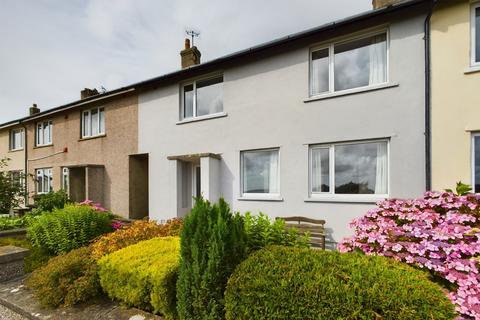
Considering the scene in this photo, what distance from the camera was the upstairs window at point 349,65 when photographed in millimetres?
6887

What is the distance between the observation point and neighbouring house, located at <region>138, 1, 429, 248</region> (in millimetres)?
6441

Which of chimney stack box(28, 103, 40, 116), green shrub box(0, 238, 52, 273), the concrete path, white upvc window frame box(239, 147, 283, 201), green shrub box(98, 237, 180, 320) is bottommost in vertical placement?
the concrete path

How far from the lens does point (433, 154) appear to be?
20.0 feet

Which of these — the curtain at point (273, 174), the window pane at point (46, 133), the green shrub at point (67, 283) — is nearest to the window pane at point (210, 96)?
the curtain at point (273, 174)

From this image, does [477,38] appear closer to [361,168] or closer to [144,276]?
[361,168]

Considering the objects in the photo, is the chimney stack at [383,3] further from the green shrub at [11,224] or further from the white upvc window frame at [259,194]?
the green shrub at [11,224]

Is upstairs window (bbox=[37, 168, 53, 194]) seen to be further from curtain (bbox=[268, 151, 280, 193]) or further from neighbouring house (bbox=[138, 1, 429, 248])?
curtain (bbox=[268, 151, 280, 193])

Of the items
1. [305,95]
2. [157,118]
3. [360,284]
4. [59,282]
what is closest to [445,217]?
[360,284]

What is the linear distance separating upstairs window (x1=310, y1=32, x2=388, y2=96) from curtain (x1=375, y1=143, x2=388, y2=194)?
1710 mm

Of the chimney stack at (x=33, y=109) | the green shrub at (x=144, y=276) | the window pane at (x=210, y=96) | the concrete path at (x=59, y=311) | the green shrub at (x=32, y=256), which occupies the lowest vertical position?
the concrete path at (x=59, y=311)

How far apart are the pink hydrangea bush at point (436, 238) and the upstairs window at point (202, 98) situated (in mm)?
6611

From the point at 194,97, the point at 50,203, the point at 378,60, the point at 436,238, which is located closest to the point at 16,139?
the point at 50,203

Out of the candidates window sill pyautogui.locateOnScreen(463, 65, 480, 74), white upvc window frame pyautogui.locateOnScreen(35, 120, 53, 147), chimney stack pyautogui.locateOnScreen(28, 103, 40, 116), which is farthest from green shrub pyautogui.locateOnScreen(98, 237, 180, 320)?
chimney stack pyautogui.locateOnScreen(28, 103, 40, 116)

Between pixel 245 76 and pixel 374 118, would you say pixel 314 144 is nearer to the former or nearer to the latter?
pixel 374 118
